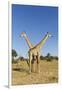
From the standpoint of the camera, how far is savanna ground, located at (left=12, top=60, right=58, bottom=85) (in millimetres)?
2363

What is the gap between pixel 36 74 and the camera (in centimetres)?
242

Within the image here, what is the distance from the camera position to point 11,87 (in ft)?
7.70

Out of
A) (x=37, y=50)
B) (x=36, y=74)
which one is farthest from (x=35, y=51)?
(x=36, y=74)

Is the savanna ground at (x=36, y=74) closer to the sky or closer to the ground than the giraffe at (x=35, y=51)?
closer to the ground

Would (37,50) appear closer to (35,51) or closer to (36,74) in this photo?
(35,51)

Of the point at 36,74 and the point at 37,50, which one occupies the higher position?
the point at 37,50

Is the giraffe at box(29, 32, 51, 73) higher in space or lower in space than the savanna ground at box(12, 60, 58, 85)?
higher

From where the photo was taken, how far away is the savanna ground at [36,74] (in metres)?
2.36

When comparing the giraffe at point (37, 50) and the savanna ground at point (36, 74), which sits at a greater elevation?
the giraffe at point (37, 50)

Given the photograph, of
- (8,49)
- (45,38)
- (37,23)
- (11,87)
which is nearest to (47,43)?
(45,38)

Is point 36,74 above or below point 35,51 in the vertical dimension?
below

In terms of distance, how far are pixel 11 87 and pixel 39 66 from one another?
32 cm

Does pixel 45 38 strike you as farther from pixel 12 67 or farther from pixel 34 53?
pixel 12 67

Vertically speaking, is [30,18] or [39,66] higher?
[30,18]
